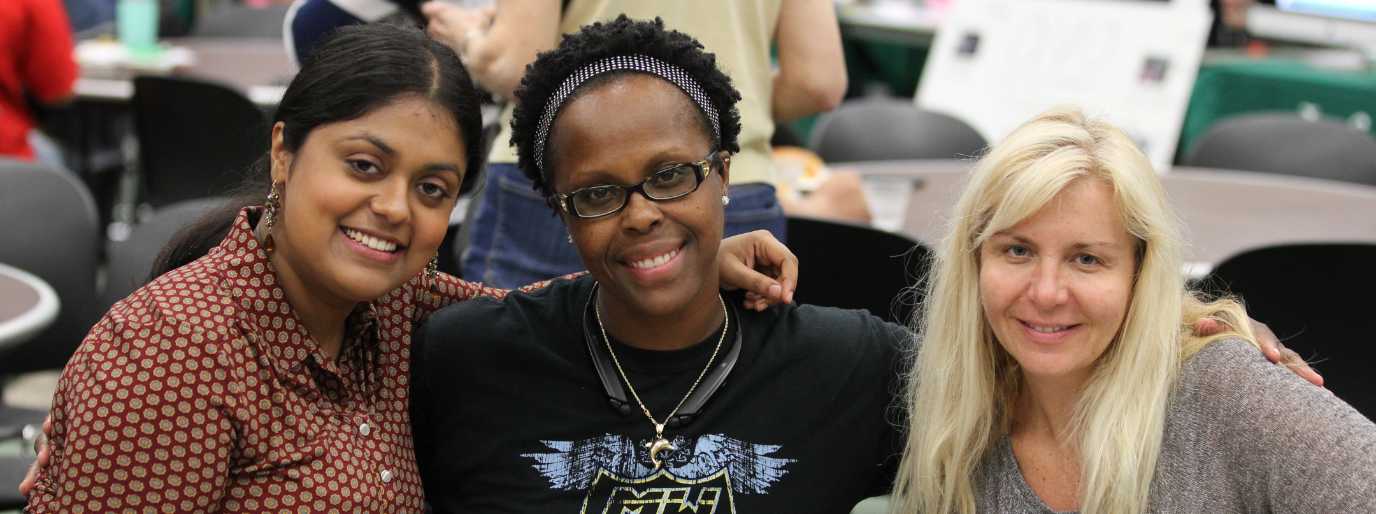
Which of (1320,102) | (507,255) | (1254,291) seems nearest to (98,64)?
(507,255)

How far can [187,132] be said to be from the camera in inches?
188

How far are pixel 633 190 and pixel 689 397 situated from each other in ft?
1.00

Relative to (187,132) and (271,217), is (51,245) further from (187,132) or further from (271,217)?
(271,217)

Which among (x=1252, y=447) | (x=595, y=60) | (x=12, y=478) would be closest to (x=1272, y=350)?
(x=1252, y=447)

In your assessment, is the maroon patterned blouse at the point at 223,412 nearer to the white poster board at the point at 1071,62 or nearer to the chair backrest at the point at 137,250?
the chair backrest at the point at 137,250

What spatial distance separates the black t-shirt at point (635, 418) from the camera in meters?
1.92

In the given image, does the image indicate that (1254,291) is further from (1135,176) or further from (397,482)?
(397,482)

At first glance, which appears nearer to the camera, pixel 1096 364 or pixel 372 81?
pixel 372 81

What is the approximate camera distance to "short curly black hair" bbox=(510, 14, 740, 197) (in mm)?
1907

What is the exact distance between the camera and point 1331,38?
21.5ft

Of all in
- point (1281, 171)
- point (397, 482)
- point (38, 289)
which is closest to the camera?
point (397, 482)

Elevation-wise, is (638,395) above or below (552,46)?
below

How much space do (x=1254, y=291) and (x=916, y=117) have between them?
7.50 ft

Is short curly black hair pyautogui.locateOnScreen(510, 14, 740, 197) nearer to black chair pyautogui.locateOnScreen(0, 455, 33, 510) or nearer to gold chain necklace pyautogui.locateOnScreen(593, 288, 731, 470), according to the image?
gold chain necklace pyautogui.locateOnScreen(593, 288, 731, 470)
